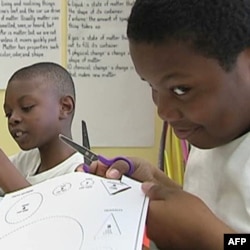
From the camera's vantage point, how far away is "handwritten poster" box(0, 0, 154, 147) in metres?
1.59

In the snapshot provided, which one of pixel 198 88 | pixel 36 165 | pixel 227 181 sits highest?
pixel 198 88

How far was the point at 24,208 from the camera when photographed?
0.53 m

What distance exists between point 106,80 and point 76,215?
3.76 ft

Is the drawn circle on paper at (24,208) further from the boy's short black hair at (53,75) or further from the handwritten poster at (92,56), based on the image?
the handwritten poster at (92,56)

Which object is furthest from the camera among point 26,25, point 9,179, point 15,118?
point 26,25

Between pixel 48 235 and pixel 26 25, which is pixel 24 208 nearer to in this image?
pixel 48 235

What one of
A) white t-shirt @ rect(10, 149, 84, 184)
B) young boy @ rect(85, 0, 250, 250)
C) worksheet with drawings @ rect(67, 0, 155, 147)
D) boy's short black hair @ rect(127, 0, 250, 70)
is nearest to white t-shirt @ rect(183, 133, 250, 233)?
young boy @ rect(85, 0, 250, 250)

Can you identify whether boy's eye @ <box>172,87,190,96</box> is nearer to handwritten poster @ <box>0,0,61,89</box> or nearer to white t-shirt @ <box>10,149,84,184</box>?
white t-shirt @ <box>10,149,84,184</box>

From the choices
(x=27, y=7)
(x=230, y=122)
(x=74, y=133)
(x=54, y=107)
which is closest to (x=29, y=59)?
(x=27, y=7)

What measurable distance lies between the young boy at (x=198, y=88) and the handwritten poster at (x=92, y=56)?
1050mm

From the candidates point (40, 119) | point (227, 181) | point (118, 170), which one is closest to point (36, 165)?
point (40, 119)

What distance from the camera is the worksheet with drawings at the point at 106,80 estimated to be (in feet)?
5.24

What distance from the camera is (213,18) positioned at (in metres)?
0.50

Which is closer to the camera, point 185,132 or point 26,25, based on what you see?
point 185,132
